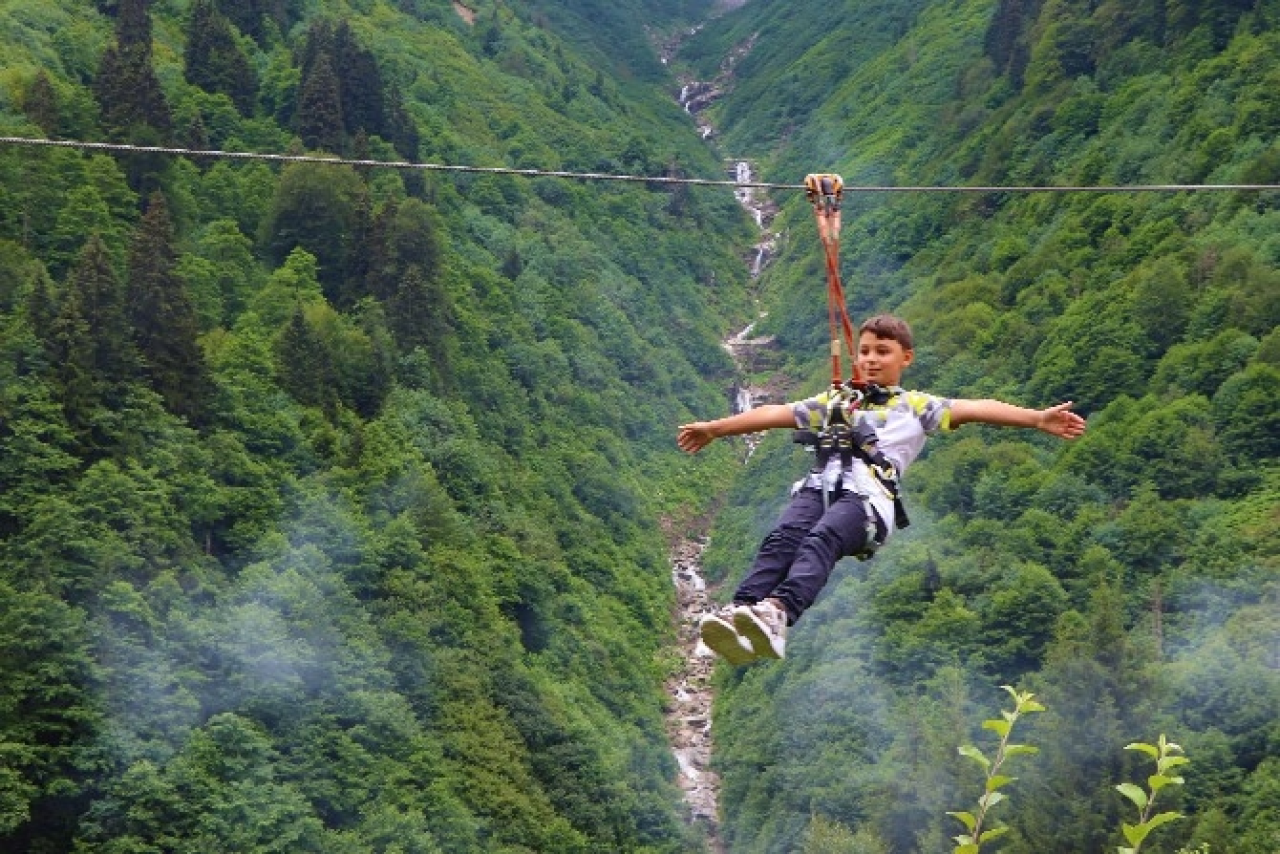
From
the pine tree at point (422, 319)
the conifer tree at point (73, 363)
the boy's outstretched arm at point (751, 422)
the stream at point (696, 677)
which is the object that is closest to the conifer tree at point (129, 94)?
the pine tree at point (422, 319)

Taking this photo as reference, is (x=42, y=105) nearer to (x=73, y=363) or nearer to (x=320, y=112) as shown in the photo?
(x=320, y=112)

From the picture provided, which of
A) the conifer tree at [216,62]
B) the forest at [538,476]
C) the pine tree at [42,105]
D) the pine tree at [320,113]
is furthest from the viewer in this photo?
the conifer tree at [216,62]

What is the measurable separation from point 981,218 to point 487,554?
33929mm

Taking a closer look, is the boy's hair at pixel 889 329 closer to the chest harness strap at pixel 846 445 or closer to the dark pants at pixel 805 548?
the chest harness strap at pixel 846 445

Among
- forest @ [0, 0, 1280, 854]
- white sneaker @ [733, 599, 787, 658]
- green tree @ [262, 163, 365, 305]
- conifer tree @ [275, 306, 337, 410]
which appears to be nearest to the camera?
white sneaker @ [733, 599, 787, 658]

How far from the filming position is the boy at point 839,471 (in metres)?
8.87

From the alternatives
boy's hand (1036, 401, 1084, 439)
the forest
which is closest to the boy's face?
boy's hand (1036, 401, 1084, 439)

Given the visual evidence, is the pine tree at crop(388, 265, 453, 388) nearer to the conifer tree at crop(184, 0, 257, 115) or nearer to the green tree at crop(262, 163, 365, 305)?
the green tree at crop(262, 163, 365, 305)

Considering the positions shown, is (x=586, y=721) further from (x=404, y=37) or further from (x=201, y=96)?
(x=404, y=37)

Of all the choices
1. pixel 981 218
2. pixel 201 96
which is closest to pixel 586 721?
pixel 201 96

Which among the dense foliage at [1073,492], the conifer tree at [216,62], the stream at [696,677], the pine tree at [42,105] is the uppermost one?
the pine tree at [42,105]

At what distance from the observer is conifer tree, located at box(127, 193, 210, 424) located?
45.3 meters

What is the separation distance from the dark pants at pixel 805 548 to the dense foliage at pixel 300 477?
27.8 meters

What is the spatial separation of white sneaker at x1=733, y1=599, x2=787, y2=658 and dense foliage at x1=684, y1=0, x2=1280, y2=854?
3068cm
